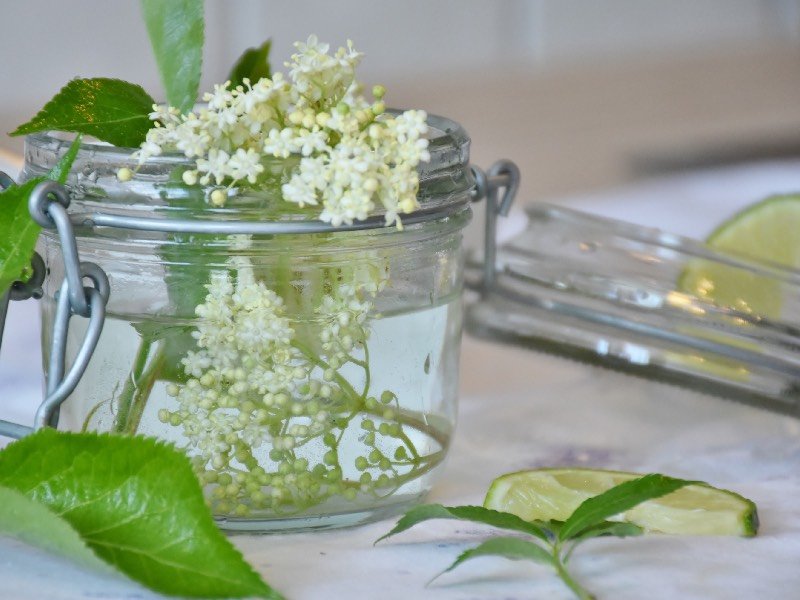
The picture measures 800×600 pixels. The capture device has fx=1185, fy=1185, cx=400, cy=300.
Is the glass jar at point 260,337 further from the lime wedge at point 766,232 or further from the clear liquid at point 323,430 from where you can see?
the lime wedge at point 766,232

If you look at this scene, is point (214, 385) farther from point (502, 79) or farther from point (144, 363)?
point (502, 79)

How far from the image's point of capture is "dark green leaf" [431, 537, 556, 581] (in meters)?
0.34

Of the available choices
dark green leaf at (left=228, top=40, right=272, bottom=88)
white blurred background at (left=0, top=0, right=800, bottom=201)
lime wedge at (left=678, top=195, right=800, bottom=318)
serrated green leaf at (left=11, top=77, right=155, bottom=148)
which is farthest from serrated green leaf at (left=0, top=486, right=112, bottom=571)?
white blurred background at (left=0, top=0, right=800, bottom=201)

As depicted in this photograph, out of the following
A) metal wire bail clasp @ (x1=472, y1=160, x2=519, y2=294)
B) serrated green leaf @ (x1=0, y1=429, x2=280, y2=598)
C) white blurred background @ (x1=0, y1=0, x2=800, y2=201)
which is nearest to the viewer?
serrated green leaf @ (x1=0, y1=429, x2=280, y2=598)

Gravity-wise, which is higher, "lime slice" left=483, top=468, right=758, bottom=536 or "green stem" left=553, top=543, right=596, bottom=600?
"green stem" left=553, top=543, right=596, bottom=600

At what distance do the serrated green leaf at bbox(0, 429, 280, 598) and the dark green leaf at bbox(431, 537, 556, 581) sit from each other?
0.06 meters

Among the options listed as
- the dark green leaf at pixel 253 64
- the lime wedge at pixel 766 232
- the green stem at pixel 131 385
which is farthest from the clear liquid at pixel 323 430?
the lime wedge at pixel 766 232

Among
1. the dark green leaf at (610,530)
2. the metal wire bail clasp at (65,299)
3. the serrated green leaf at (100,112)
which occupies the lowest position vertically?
the dark green leaf at (610,530)

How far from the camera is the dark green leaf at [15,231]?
35 cm

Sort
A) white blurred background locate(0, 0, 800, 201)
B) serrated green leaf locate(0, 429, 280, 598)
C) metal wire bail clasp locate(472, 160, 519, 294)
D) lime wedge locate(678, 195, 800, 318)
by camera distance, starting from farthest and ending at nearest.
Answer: white blurred background locate(0, 0, 800, 201), lime wedge locate(678, 195, 800, 318), metal wire bail clasp locate(472, 160, 519, 294), serrated green leaf locate(0, 429, 280, 598)

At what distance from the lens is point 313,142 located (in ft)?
1.12

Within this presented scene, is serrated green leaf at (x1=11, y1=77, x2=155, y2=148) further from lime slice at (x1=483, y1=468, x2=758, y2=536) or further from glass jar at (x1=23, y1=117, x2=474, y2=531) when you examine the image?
lime slice at (x1=483, y1=468, x2=758, y2=536)

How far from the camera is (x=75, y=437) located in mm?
341

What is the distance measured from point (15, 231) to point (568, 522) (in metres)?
A: 0.19
